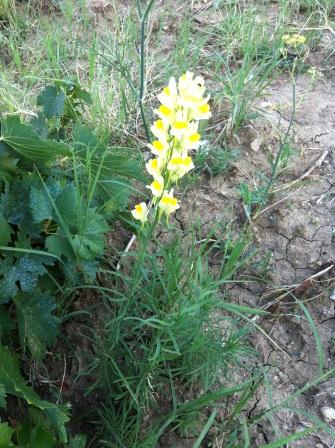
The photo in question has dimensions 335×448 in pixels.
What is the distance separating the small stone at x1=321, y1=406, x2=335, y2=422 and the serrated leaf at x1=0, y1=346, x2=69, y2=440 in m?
0.74

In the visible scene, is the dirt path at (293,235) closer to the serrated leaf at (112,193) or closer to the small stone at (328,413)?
the small stone at (328,413)

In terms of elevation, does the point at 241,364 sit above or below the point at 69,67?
below

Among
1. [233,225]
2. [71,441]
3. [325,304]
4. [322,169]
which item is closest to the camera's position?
[71,441]

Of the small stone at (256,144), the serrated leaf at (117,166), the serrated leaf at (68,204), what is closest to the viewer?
the serrated leaf at (68,204)

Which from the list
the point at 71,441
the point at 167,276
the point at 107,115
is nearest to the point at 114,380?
the point at 71,441

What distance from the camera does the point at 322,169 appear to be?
7.31ft

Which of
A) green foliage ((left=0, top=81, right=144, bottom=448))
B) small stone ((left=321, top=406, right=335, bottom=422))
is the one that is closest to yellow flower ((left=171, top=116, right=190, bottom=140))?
green foliage ((left=0, top=81, right=144, bottom=448))

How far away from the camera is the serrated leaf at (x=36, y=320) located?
57.6 inches

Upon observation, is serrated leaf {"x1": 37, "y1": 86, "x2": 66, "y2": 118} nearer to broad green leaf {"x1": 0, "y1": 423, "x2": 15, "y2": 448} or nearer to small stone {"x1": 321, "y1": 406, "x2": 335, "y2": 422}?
broad green leaf {"x1": 0, "y1": 423, "x2": 15, "y2": 448}

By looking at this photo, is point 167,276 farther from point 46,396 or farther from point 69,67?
point 69,67

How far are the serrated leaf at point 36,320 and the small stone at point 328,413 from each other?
794mm

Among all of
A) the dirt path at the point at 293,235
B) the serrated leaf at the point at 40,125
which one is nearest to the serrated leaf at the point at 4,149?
the serrated leaf at the point at 40,125

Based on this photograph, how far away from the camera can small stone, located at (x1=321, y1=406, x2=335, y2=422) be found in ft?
5.15

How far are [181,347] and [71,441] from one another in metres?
0.36
